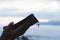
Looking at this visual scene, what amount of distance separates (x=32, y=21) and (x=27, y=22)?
0.15 meters

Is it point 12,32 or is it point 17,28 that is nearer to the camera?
point 12,32

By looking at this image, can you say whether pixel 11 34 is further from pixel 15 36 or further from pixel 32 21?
Result: pixel 32 21

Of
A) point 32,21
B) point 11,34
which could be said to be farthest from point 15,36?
point 32,21

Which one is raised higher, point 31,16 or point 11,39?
point 31,16

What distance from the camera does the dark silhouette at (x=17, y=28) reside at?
7891mm

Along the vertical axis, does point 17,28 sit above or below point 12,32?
above

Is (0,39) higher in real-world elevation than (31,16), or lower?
lower

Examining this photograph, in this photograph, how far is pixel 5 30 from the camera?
7.98 m

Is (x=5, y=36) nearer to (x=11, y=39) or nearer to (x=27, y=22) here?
(x=11, y=39)

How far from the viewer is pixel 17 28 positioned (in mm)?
8000

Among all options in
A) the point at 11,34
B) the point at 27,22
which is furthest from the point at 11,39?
the point at 27,22

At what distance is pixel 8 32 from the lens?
793cm

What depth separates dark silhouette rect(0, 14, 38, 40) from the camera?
7.89 m

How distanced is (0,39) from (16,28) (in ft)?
1.75
